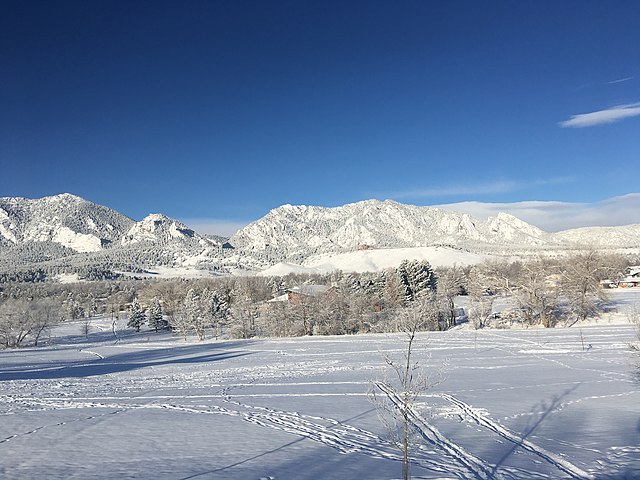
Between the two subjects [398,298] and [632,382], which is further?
[398,298]

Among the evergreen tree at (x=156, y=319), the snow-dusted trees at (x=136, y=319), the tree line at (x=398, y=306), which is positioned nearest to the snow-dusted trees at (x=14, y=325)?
the tree line at (x=398, y=306)

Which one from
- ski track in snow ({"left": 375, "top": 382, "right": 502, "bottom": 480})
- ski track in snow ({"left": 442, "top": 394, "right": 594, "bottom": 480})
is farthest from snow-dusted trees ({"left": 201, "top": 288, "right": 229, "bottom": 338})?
ski track in snow ({"left": 375, "top": 382, "right": 502, "bottom": 480})

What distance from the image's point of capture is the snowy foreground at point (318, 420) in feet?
43.9

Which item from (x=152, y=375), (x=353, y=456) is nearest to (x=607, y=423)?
(x=353, y=456)

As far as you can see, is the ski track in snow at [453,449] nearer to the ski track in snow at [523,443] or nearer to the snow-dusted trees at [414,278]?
the ski track in snow at [523,443]

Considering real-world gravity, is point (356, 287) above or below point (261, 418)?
above

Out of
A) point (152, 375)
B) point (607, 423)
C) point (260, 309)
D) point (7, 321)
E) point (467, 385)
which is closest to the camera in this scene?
point (607, 423)

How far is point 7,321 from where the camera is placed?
227ft

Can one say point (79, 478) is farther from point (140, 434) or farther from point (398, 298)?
point (398, 298)

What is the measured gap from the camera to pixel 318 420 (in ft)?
62.4

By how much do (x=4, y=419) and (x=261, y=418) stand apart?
1088cm

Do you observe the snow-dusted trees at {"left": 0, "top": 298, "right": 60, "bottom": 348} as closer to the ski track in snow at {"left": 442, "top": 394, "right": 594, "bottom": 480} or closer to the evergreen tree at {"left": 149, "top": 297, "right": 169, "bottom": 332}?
the evergreen tree at {"left": 149, "top": 297, "right": 169, "bottom": 332}

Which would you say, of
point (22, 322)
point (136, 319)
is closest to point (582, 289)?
point (136, 319)

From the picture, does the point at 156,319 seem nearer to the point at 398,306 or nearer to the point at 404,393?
the point at 398,306
